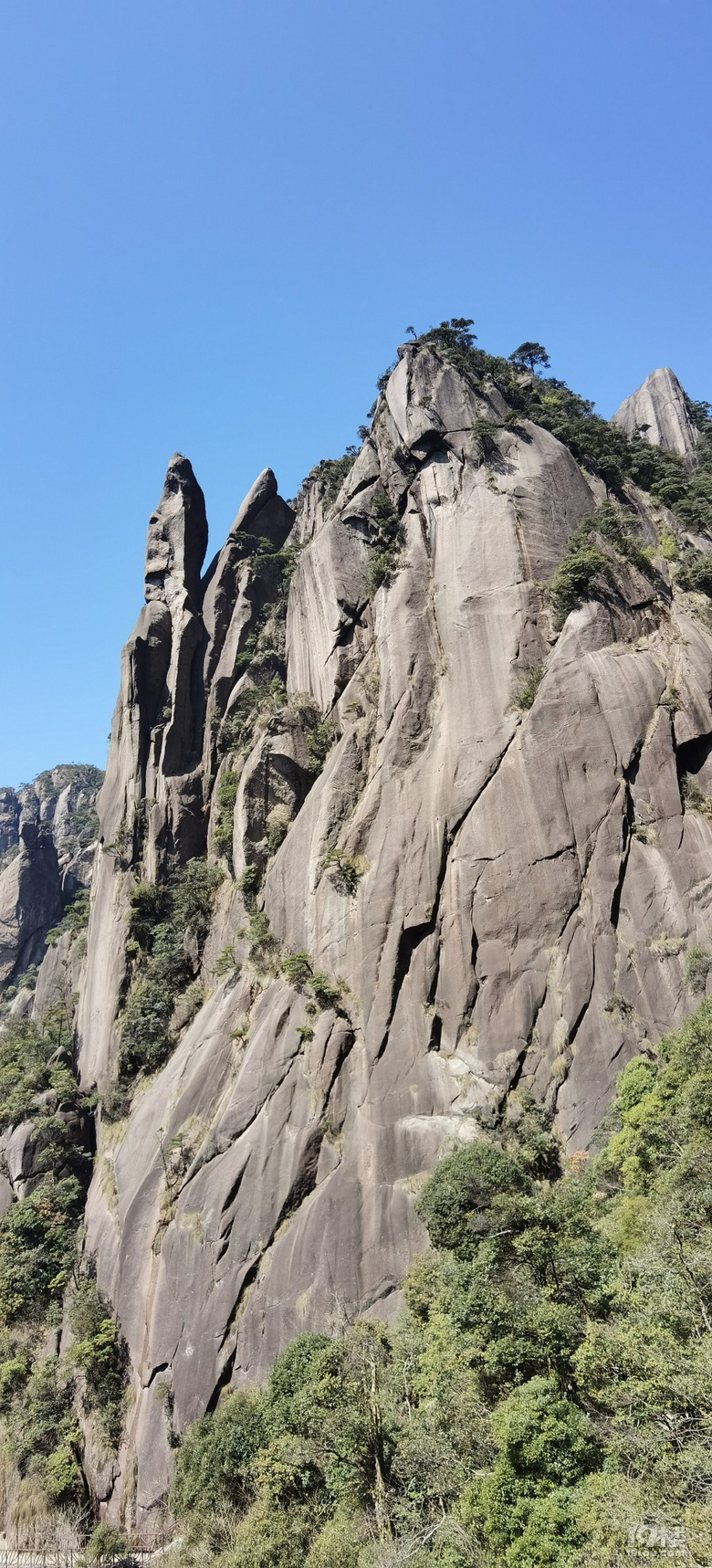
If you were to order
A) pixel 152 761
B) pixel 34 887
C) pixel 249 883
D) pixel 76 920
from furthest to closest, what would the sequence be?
pixel 34 887 → pixel 76 920 → pixel 152 761 → pixel 249 883

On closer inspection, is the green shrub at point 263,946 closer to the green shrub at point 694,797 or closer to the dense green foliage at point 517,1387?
the dense green foliage at point 517,1387

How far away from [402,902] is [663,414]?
5730 cm

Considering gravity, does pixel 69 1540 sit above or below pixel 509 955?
below

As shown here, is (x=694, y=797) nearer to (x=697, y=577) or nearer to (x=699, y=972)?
(x=699, y=972)

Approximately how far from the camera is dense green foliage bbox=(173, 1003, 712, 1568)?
12969 millimetres

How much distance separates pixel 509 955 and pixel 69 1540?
2199 centimetres

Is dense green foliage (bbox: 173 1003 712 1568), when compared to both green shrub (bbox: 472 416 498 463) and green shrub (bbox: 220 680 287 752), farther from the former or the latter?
green shrub (bbox: 472 416 498 463)

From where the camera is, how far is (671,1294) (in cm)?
1367

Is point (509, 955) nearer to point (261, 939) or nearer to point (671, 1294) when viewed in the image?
point (261, 939)

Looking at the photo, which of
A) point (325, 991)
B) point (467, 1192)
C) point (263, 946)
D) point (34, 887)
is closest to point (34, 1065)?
point (263, 946)

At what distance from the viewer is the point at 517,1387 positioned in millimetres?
15633

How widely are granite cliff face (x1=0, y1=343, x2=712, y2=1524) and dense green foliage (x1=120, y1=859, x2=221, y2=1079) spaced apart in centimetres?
44

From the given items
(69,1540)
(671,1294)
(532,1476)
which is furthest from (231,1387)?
(671,1294)

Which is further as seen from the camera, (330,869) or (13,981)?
(13,981)
